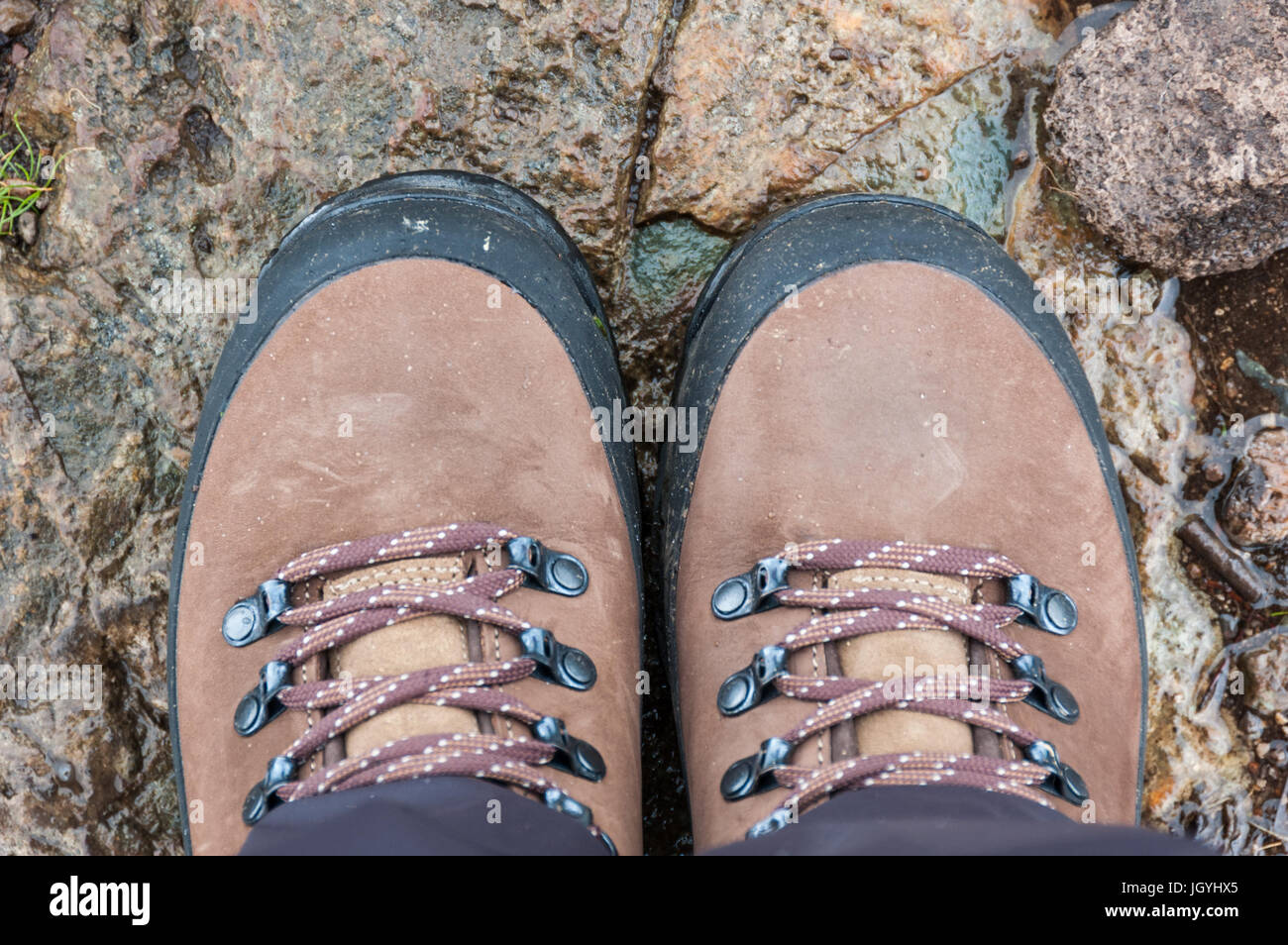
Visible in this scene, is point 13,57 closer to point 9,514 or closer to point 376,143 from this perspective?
point 376,143

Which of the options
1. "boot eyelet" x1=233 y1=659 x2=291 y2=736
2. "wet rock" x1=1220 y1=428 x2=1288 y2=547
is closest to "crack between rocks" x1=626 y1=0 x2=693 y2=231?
"boot eyelet" x1=233 y1=659 x2=291 y2=736

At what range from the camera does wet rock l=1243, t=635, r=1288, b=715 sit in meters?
2.02

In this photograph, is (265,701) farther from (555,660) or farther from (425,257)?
(425,257)

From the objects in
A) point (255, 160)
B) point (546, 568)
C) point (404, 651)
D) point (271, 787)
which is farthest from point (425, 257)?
point (271, 787)

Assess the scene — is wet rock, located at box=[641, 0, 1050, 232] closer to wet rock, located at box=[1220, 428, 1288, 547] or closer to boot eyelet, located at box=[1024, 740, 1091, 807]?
wet rock, located at box=[1220, 428, 1288, 547]

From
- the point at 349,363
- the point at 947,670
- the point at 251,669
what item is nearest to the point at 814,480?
the point at 947,670

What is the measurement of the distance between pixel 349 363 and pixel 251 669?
58cm

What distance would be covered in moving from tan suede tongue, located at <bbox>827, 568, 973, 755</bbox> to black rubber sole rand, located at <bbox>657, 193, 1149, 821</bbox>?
364 millimetres

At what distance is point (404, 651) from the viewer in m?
1.61

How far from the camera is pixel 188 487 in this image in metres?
1.79

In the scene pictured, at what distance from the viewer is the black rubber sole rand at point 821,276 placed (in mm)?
1798

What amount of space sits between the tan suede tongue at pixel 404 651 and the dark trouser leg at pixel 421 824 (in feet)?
0.39

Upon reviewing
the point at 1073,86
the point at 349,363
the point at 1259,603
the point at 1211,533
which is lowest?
the point at 1259,603

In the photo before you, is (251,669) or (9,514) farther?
(9,514)
